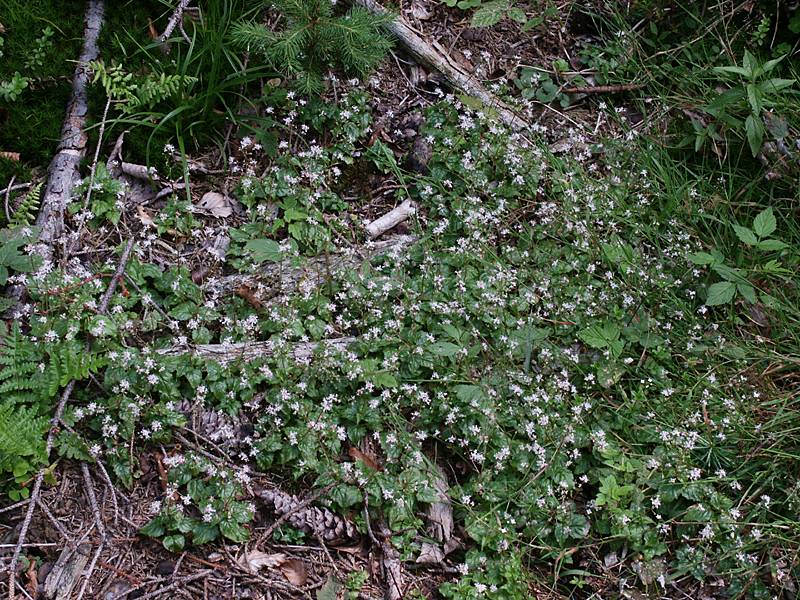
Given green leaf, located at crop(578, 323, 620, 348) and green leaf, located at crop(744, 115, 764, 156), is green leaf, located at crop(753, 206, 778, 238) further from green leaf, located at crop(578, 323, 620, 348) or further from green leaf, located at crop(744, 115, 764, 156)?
green leaf, located at crop(578, 323, 620, 348)

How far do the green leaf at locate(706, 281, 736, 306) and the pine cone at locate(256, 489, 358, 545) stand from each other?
2639 millimetres

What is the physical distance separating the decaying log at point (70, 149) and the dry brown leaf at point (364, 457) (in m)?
2.10

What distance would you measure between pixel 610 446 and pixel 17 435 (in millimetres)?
3073

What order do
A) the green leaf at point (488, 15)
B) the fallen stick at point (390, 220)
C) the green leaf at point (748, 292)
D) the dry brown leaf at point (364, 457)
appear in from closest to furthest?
the dry brown leaf at point (364, 457) < the green leaf at point (748, 292) < the fallen stick at point (390, 220) < the green leaf at point (488, 15)

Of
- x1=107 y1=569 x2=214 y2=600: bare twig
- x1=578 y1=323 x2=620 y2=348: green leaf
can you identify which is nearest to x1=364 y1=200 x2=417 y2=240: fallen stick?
x1=578 y1=323 x2=620 y2=348: green leaf

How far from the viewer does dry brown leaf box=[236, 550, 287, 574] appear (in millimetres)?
3443

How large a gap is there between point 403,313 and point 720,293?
2.04 meters

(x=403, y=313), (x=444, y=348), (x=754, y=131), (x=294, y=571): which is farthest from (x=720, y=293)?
(x=294, y=571)

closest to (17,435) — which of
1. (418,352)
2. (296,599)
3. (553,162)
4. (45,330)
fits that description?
(45,330)

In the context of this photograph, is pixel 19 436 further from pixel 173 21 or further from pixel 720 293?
pixel 720 293

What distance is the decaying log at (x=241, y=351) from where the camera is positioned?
12.8 ft

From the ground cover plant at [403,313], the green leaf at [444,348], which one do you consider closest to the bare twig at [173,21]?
the ground cover plant at [403,313]

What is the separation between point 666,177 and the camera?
5109mm

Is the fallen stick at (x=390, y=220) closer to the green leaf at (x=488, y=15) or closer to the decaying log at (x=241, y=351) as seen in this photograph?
the decaying log at (x=241, y=351)
